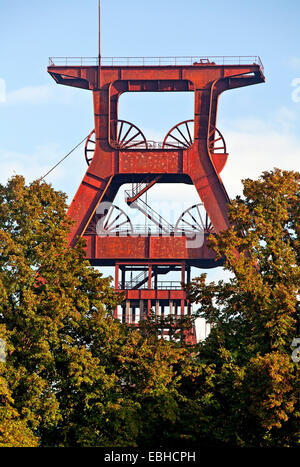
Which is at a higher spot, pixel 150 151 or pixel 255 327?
pixel 150 151

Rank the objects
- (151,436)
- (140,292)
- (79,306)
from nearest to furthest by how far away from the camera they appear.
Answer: (151,436), (79,306), (140,292)

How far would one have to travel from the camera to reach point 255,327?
28109 millimetres

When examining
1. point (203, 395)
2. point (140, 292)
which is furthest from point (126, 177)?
point (203, 395)

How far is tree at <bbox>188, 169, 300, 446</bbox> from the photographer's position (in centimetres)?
2584

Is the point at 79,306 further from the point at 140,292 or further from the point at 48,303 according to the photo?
the point at 140,292

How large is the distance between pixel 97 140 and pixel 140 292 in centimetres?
957

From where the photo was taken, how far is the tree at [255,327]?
1017 inches

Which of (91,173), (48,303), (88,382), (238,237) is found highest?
(91,173)

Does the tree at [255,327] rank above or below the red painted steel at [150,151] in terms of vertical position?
below

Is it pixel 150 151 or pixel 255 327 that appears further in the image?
pixel 150 151

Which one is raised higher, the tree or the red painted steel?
the red painted steel

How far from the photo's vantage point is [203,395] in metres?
28.9

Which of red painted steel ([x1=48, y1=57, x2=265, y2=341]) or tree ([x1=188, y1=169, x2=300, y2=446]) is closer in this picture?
tree ([x1=188, y1=169, x2=300, y2=446])

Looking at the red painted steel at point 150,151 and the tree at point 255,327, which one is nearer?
the tree at point 255,327
